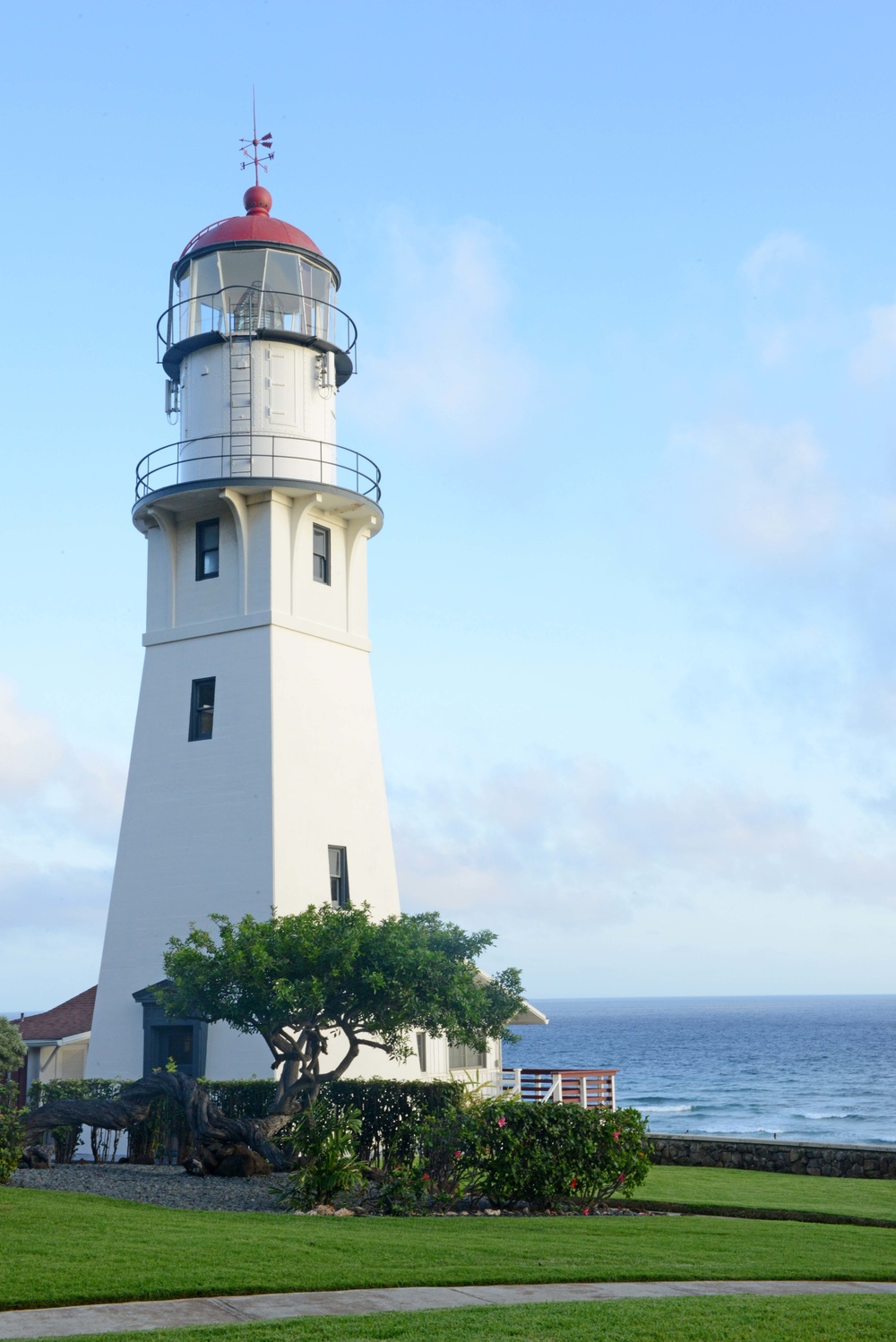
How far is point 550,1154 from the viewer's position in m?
16.9

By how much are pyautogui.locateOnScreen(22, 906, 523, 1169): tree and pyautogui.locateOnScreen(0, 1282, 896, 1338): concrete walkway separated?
889 centimetres

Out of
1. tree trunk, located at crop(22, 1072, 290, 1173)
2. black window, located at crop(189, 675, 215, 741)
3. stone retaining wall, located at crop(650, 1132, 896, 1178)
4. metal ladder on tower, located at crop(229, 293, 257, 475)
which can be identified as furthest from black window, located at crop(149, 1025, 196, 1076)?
metal ladder on tower, located at crop(229, 293, 257, 475)

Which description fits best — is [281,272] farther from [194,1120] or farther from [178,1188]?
[178,1188]

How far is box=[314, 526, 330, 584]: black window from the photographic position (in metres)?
28.1

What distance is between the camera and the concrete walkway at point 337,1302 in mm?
9020

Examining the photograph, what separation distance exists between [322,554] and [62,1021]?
41.3ft

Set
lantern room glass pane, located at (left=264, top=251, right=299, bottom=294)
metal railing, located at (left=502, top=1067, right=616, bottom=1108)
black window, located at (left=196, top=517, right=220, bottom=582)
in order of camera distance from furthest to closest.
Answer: metal railing, located at (left=502, top=1067, right=616, bottom=1108)
lantern room glass pane, located at (left=264, top=251, right=299, bottom=294)
black window, located at (left=196, top=517, right=220, bottom=582)

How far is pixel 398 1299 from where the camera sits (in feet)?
33.0

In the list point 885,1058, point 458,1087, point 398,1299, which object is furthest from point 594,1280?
point 885,1058

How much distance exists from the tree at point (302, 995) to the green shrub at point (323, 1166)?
8.15ft

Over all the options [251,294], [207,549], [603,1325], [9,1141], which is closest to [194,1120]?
[9,1141]

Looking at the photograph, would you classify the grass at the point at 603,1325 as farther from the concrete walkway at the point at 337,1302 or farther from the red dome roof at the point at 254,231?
the red dome roof at the point at 254,231

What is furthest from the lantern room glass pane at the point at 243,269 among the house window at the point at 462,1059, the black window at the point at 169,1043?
the house window at the point at 462,1059

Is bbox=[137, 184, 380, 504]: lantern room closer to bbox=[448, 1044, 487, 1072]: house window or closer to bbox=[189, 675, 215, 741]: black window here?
bbox=[189, 675, 215, 741]: black window
